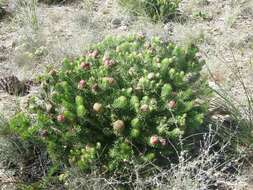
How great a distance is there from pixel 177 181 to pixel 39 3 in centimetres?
396

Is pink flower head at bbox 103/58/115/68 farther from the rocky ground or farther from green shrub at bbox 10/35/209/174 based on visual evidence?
the rocky ground

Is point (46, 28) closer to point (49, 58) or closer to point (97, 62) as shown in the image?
point (49, 58)

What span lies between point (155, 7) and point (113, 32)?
24.8 inches

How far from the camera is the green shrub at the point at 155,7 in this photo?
5.03 metres

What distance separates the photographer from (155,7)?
5.03 metres

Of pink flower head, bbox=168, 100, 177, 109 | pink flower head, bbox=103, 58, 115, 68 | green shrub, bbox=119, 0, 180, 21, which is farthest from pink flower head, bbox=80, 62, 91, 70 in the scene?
green shrub, bbox=119, 0, 180, 21

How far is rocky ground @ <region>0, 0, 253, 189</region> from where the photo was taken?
4107 millimetres

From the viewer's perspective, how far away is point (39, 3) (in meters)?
5.62

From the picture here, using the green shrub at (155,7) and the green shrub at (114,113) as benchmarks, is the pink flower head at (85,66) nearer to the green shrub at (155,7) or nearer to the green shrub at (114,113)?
the green shrub at (114,113)

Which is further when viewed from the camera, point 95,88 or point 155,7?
point 155,7

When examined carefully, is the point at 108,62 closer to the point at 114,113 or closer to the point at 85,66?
the point at 85,66

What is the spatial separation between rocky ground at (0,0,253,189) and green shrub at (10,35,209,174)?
2.81 feet

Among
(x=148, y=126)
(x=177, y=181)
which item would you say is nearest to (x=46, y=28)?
(x=148, y=126)

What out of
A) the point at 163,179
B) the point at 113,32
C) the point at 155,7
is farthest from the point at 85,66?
the point at 155,7
